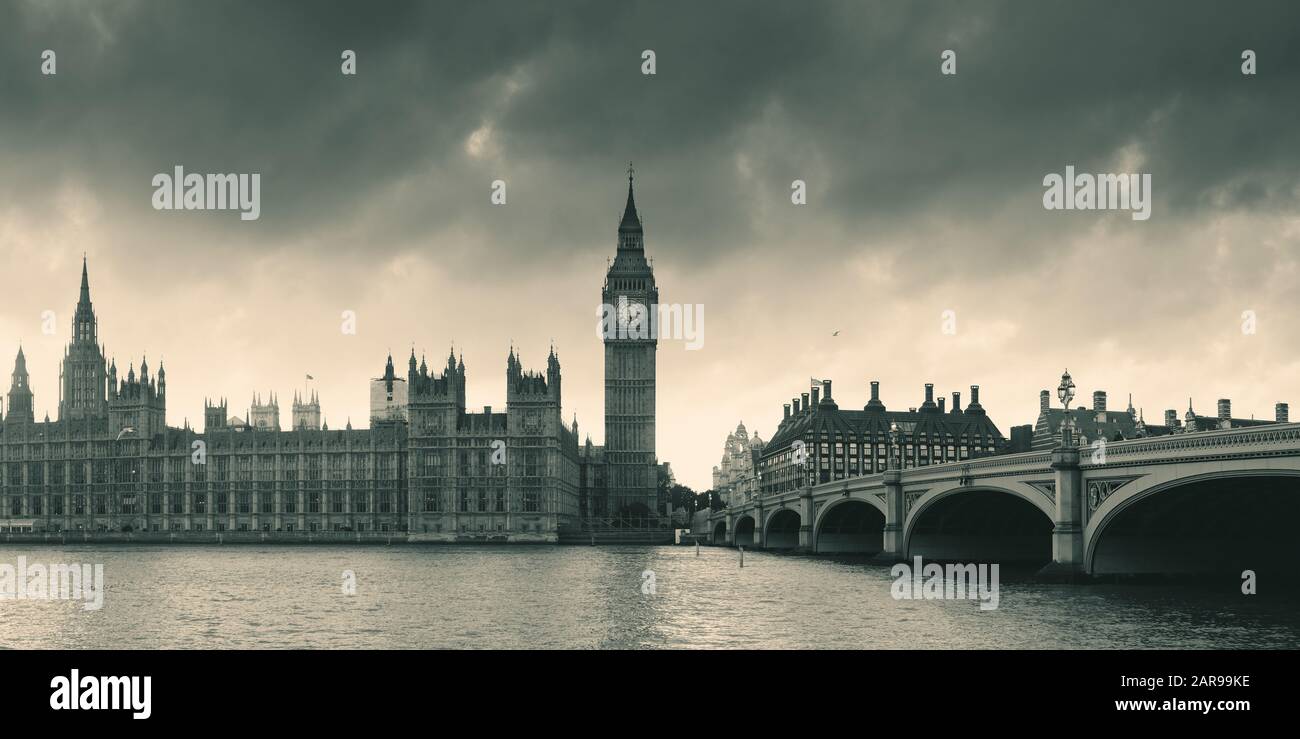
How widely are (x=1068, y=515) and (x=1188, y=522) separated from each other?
5408mm

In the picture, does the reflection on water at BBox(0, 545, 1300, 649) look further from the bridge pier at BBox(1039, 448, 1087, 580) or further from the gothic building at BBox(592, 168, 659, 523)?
the gothic building at BBox(592, 168, 659, 523)

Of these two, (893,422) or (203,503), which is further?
(893,422)

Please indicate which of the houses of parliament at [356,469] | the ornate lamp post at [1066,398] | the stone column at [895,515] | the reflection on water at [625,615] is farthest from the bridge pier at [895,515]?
the houses of parliament at [356,469]

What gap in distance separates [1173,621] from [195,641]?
1192 inches

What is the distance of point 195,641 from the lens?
122 feet

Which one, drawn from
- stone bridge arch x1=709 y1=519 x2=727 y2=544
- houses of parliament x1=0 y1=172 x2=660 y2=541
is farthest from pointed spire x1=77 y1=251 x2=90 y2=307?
stone bridge arch x1=709 y1=519 x2=727 y2=544

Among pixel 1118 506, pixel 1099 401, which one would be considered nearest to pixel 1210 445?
pixel 1118 506

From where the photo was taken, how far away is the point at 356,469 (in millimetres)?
151375

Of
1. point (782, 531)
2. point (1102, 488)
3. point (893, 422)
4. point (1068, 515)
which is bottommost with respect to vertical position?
point (782, 531)

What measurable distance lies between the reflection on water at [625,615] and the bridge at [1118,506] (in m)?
1.80

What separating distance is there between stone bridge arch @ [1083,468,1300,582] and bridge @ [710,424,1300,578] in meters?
0.05

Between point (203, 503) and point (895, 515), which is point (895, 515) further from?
point (203, 503)

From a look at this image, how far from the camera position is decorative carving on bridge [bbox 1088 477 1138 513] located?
4928 centimetres
